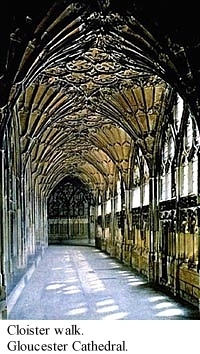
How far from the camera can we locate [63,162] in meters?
33.7

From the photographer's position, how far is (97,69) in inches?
557

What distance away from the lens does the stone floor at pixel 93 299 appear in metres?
10.5

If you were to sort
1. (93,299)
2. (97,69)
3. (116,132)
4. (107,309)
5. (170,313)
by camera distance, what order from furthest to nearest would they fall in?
1. (116,132)
2. (97,69)
3. (93,299)
4. (107,309)
5. (170,313)

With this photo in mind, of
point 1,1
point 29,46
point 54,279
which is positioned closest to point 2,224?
point 29,46

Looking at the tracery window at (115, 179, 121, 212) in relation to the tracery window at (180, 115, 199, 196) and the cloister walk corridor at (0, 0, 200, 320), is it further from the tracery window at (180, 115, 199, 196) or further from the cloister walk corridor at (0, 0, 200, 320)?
the tracery window at (180, 115, 199, 196)

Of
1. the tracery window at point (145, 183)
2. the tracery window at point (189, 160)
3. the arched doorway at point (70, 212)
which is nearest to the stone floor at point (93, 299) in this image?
the tracery window at point (145, 183)

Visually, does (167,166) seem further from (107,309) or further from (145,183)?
(107,309)

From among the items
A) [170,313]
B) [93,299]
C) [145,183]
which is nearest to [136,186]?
[145,183]

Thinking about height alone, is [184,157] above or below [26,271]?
above

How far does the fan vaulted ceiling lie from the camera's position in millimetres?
9953

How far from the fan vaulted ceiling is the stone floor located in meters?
3.82

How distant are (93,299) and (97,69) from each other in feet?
17.9

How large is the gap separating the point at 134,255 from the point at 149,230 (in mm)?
3598

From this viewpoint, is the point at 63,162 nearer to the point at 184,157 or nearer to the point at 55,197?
the point at 55,197
